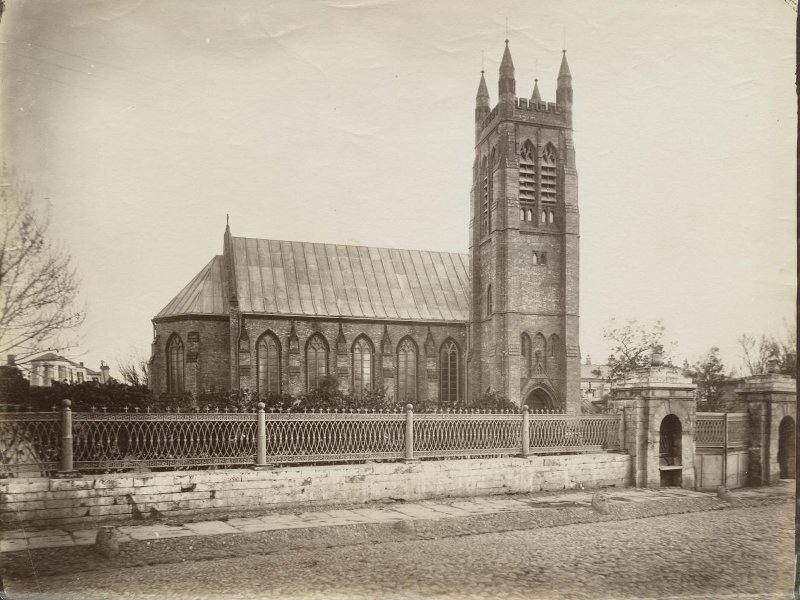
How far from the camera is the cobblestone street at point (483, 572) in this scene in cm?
659

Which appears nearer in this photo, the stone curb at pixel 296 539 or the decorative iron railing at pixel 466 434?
the stone curb at pixel 296 539

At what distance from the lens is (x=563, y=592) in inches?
261

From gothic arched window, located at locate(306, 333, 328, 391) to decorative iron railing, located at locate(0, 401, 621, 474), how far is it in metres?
15.2

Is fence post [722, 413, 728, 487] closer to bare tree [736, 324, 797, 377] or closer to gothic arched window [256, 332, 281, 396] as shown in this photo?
bare tree [736, 324, 797, 377]

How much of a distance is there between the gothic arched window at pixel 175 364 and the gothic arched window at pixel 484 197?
14.7m

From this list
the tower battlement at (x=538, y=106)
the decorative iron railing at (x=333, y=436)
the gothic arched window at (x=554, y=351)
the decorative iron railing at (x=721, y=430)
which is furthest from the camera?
the tower battlement at (x=538, y=106)

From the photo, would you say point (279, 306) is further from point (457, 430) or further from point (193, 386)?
point (457, 430)

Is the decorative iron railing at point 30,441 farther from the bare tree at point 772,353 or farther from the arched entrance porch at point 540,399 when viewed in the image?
the arched entrance porch at point 540,399

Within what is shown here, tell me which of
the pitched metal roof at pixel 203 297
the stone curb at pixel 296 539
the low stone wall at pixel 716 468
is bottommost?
the low stone wall at pixel 716 468

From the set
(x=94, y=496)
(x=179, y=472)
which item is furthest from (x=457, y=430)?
(x=94, y=496)

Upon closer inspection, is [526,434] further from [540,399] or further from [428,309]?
[428,309]

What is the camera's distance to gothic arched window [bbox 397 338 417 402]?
28.6 m

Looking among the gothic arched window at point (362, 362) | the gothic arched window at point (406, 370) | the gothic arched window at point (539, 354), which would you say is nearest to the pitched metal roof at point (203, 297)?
the gothic arched window at point (362, 362)

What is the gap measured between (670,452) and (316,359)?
1638 centimetres
